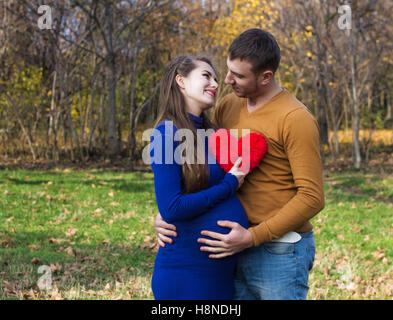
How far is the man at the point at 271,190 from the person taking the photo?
2170 millimetres

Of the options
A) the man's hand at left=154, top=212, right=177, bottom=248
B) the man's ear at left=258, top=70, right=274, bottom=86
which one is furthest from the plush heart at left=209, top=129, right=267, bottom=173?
the man's hand at left=154, top=212, right=177, bottom=248

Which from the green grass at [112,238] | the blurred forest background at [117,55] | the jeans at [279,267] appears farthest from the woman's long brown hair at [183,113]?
the blurred forest background at [117,55]

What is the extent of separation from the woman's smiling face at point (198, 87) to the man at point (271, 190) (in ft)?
0.40

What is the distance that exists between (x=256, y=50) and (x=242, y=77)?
0.46 feet

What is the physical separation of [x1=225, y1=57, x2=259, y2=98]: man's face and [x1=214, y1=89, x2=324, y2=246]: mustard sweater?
0.12m

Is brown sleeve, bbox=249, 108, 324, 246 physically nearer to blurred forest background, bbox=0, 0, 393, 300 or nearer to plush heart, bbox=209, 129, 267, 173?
plush heart, bbox=209, 129, 267, 173

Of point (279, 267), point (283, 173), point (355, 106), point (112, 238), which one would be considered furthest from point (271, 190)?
point (355, 106)

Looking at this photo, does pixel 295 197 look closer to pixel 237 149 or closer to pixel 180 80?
pixel 237 149

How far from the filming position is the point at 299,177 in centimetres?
216

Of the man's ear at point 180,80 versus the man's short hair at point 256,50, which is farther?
the man's ear at point 180,80

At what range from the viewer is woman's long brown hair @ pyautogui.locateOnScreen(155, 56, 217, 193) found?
2.19 metres

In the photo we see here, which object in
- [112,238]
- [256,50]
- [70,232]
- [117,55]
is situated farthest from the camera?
[117,55]

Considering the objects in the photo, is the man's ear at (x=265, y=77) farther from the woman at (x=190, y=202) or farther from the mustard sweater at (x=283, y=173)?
the woman at (x=190, y=202)
